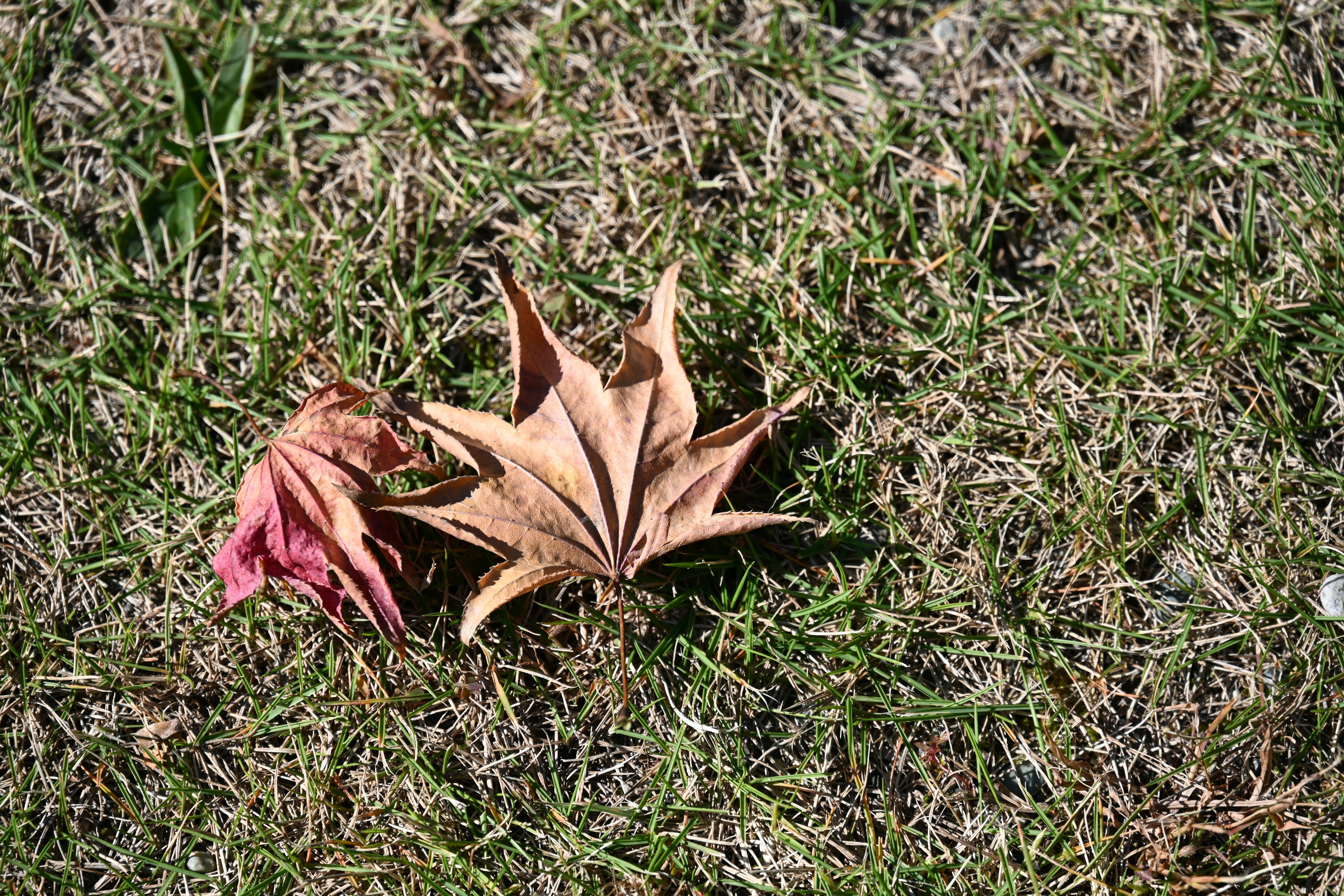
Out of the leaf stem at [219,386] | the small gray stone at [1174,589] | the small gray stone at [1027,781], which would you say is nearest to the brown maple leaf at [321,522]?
the leaf stem at [219,386]

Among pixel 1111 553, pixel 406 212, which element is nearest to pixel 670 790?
pixel 1111 553

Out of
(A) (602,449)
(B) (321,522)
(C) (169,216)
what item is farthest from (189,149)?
(A) (602,449)

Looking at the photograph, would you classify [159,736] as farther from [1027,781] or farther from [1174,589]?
[1174,589]

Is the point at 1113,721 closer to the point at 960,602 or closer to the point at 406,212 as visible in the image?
the point at 960,602

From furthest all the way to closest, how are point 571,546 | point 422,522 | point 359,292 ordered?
1. point 359,292
2. point 422,522
3. point 571,546

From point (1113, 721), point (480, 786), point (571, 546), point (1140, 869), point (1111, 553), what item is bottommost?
point (1140, 869)

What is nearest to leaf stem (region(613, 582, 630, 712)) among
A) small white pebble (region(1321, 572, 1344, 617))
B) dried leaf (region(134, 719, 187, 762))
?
dried leaf (region(134, 719, 187, 762))

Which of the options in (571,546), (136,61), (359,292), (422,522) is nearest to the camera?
(571,546)

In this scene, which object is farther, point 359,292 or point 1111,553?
point 359,292
